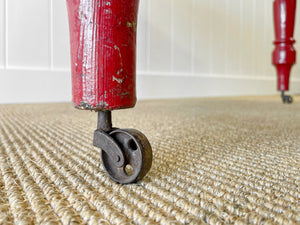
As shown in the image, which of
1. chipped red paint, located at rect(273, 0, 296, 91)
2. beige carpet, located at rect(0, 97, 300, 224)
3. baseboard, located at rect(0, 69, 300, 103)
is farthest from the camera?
baseboard, located at rect(0, 69, 300, 103)

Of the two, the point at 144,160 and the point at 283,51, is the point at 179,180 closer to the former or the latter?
the point at 144,160

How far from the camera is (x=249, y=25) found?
2.33m

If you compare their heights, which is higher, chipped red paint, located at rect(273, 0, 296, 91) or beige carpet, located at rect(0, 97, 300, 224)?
chipped red paint, located at rect(273, 0, 296, 91)

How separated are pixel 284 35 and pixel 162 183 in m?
1.15

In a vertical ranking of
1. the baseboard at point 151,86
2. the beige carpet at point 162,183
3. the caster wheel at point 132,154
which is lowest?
the beige carpet at point 162,183

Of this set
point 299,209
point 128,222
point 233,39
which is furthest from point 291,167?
point 233,39

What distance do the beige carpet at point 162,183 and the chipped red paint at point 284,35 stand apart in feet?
2.61

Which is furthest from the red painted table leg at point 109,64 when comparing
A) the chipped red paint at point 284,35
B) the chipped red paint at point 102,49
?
the chipped red paint at point 284,35

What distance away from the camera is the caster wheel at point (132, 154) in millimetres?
295

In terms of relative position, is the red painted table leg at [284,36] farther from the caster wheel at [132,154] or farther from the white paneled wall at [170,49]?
the caster wheel at [132,154]

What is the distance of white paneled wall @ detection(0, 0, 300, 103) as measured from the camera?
4.29ft

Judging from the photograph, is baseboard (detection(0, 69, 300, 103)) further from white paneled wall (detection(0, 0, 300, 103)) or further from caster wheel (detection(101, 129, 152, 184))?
caster wheel (detection(101, 129, 152, 184))

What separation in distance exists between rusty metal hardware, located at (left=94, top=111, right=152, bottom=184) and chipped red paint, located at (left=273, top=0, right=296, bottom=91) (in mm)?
1141

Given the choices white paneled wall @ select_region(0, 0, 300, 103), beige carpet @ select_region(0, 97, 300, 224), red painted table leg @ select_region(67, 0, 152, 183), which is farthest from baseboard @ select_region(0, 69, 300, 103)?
red painted table leg @ select_region(67, 0, 152, 183)
